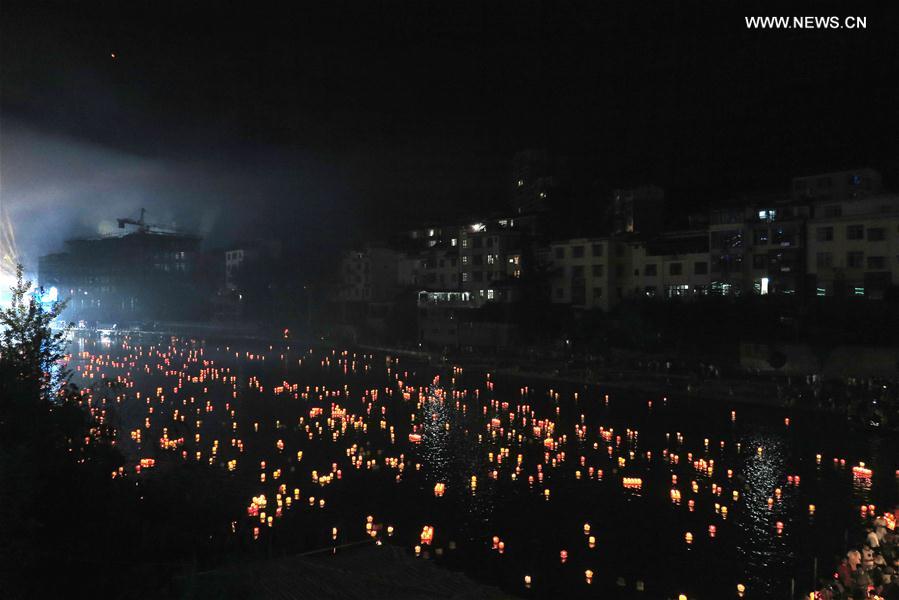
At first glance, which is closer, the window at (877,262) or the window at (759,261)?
the window at (877,262)

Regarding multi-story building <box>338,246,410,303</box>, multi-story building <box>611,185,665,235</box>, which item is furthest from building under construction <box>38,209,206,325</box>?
multi-story building <box>611,185,665,235</box>

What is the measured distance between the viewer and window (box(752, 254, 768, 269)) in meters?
37.7

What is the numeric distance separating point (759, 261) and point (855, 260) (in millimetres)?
5179

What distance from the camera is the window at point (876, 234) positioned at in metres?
32.6

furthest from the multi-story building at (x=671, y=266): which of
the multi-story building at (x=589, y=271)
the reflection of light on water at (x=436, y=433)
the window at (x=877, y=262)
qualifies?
the reflection of light on water at (x=436, y=433)

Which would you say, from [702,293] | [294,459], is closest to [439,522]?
[294,459]

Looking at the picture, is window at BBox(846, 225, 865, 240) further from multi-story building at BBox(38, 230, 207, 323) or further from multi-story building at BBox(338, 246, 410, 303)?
multi-story building at BBox(38, 230, 207, 323)

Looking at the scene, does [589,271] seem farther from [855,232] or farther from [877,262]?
[877,262]

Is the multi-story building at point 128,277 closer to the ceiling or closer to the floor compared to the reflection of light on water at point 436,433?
closer to the ceiling

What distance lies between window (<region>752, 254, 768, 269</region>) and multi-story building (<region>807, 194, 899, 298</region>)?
8.16ft

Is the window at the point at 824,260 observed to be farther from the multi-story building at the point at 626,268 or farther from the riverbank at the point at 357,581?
the riverbank at the point at 357,581

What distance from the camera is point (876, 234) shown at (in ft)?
108

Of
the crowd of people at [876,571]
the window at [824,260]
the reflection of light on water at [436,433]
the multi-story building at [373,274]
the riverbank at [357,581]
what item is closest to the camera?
the crowd of people at [876,571]

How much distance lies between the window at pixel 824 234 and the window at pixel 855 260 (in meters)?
1.37
